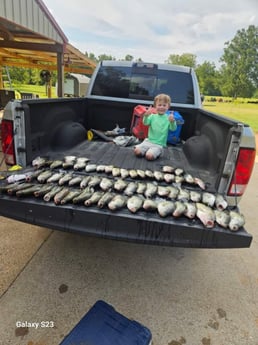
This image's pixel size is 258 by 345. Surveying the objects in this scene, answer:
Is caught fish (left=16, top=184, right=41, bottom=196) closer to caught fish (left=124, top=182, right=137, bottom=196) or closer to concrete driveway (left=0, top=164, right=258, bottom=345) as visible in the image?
caught fish (left=124, top=182, right=137, bottom=196)

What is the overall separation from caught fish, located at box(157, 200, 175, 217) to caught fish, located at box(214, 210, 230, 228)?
324 millimetres

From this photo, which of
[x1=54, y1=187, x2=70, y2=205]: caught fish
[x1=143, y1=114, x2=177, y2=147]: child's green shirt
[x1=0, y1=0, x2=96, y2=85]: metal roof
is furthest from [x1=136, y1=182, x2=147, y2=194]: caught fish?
[x1=0, y1=0, x2=96, y2=85]: metal roof

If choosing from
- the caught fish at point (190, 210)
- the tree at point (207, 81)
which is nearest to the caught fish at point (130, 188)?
the caught fish at point (190, 210)

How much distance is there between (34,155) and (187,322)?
209 centimetres

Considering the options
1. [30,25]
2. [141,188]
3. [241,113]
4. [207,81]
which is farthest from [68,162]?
[207,81]

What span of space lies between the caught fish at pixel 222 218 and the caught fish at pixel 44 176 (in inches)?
56.5

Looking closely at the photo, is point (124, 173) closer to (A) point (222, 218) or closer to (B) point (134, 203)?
(B) point (134, 203)

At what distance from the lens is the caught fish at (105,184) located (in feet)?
6.91

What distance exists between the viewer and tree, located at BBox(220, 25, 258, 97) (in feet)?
164

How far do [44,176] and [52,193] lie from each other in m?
0.35

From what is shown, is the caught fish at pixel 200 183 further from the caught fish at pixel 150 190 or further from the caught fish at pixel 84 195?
the caught fish at pixel 84 195

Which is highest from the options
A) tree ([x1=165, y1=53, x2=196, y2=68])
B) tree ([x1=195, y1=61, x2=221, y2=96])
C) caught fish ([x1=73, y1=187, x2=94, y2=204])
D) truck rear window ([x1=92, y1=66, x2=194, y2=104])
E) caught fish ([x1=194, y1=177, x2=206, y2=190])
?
tree ([x1=165, y1=53, x2=196, y2=68])

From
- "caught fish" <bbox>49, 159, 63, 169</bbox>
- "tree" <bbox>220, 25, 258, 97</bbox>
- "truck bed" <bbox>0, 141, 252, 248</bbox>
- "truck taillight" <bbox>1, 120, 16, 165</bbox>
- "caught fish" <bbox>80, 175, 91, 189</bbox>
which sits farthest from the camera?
"tree" <bbox>220, 25, 258, 97</bbox>

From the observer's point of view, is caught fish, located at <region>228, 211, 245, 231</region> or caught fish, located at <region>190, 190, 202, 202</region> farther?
caught fish, located at <region>190, 190, 202, 202</region>
